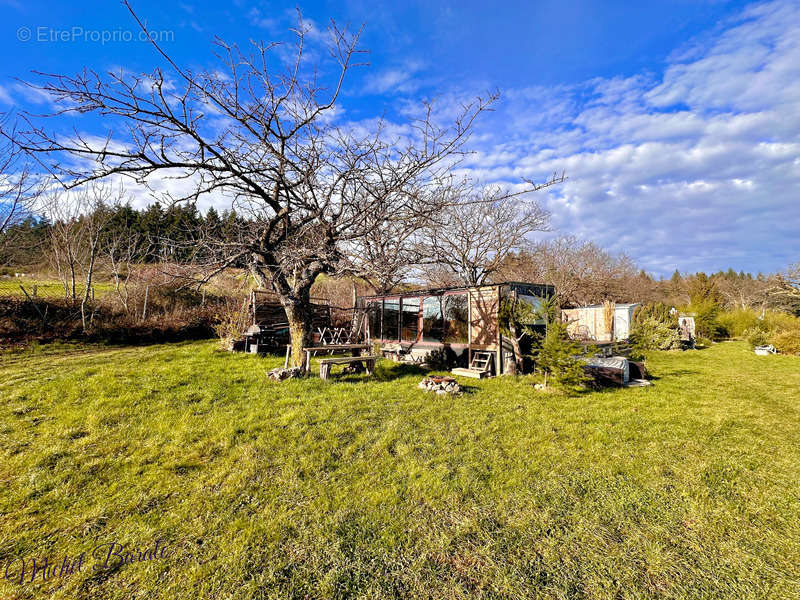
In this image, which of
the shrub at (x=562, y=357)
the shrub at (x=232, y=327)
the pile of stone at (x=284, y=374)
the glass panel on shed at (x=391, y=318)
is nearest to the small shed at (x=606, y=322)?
the glass panel on shed at (x=391, y=318)

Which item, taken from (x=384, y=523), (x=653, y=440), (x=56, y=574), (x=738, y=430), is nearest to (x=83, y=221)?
(x=56, y=574)

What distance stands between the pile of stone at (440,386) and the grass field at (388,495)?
2.59ft

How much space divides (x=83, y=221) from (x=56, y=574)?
721 inches

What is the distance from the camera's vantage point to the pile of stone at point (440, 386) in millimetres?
7000

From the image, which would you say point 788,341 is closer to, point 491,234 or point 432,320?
point 491,234

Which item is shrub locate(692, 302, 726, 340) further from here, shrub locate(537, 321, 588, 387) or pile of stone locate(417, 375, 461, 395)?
pile of stone locate(417, 375, 461, 395)

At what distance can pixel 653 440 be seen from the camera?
4.78 m

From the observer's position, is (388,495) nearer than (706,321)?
Yes

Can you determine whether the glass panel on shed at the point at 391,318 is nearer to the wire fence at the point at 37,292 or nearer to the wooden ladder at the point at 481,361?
the wooden ladder at the point at 481,361

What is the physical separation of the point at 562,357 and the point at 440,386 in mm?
2625

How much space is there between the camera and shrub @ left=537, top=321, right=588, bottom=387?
688 cm

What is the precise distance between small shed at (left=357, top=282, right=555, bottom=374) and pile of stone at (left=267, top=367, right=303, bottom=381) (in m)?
4.60

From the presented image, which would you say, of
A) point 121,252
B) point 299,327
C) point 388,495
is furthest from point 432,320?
point 121,252

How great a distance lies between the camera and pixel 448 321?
432 inches
